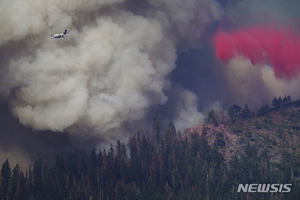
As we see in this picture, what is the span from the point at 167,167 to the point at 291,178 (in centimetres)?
2777

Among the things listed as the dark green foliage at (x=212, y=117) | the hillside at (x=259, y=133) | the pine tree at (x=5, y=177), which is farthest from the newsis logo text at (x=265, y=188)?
the pine tree at (x=5, y=177)

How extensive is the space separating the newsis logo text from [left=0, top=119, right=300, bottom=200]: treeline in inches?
51.4

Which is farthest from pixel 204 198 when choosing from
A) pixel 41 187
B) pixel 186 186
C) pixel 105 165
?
pixel 41 187

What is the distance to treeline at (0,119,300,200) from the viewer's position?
121m

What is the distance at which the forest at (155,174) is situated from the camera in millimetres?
121500

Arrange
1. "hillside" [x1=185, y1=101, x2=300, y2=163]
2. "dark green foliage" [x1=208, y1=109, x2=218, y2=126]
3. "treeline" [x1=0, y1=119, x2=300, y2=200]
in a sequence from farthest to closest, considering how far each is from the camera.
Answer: "dark green foliage" [x1=208, y1=109, x2=218, y2=126], "hillside" [x1=185, y1=101, x2=300, y2=163], "treeline" [x1=0, y1=119, x2=300, y2=200]

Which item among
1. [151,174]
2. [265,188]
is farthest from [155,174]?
[265,188]

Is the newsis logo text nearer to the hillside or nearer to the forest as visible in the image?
the forest

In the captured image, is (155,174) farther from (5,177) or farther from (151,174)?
(5,177)

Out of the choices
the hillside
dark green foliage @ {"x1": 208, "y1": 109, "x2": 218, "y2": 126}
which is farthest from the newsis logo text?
dark green foliage @ {"x1": 208, "y1": 109, "x2": 218, "y2": 126}

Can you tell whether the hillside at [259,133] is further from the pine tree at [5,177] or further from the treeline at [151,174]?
the pine tree at [5,177]

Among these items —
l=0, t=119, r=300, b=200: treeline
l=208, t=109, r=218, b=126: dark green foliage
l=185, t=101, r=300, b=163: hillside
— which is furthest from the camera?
l=208, t=109, r=218, b=126: dark green foliage

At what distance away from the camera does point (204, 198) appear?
123 meters

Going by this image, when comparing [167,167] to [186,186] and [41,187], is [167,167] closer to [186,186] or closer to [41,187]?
[186,186]
